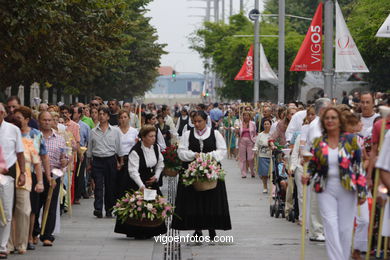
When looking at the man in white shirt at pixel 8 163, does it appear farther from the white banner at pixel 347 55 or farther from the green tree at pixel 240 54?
the green tree at pixel 240 54

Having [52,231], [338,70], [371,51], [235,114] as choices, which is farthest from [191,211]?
[371,51]

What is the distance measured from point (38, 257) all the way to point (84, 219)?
4.56 metres

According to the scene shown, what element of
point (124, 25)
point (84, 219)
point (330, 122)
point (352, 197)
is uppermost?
point (124, 25)

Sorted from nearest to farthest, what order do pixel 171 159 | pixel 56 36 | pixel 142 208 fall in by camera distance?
pixel 142 208 → pixel 171 159 → pixel 56 36

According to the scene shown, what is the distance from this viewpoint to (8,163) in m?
11.6

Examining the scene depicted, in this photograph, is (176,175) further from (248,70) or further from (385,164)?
(248,70)

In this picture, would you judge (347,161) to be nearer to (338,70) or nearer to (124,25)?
(338,70)

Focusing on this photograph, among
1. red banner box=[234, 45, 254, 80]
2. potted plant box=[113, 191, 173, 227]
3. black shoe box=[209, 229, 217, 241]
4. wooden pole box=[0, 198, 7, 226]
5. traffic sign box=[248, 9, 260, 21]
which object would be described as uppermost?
traffic sign box=[248, 9, 260, 21]

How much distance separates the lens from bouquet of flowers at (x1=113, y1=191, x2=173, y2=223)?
13617 mm

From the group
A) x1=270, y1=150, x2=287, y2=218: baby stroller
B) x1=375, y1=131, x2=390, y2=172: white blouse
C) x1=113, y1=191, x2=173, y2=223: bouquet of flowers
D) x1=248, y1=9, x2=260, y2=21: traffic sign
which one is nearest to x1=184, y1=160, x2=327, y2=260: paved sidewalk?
x1=270, y1=150, x2=287, y2=218: baby stroller

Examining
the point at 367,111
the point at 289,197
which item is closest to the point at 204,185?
the point at 367,111

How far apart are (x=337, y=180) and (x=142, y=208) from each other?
4402 mm

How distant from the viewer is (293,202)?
1628 cm

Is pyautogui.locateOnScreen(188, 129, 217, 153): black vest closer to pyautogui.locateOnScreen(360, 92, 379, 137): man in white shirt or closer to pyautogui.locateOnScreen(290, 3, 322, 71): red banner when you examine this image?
pyautogui.locateOnScreen(360, 92, 379, 137): man in white shirt
